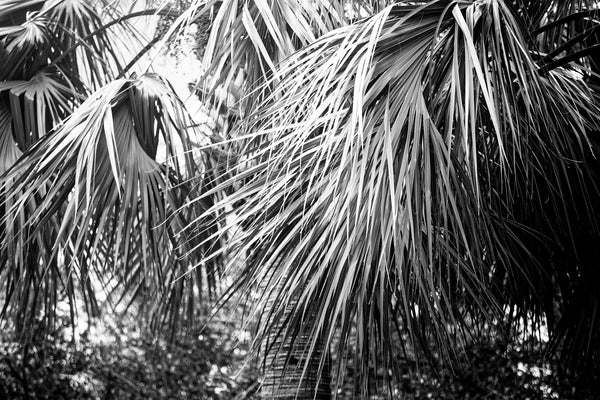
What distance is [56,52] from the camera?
14.1 ft

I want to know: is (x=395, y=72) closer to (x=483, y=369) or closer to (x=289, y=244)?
(x=289, y=244)

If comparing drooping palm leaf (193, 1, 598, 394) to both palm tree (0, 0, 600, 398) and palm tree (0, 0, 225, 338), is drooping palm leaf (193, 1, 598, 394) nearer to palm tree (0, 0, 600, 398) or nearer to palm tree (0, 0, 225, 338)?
palm tree (0, 0, 600, 398)

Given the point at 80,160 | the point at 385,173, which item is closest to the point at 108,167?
the point at 80,160

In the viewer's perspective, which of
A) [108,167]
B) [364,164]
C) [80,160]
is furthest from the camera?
[108,167]

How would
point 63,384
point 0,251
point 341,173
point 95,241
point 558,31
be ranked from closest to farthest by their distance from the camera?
point 341,173 < point 95,241 < point 0,251 < point 558,31 < point 63,384

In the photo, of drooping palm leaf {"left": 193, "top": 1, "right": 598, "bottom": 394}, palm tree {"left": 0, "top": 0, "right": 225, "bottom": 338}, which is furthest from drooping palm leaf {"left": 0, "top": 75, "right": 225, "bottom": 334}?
drooping palm leaf {"left": 193, "top": 1, "right": 598, "bottom": 394}

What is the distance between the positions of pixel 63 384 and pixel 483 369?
326 centimetres

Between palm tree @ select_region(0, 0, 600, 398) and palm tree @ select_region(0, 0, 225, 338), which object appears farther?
palm tree @ select_region(0, 0, 225, 338)

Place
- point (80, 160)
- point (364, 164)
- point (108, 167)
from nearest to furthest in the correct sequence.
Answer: point (364, 164)
point (80, 160)
point (108, 167)

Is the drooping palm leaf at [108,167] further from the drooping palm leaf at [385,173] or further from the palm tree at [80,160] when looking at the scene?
the drooping palm leaf at [385,173]

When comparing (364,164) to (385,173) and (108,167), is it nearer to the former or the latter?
(385,173)

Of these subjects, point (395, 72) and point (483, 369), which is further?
point (483, 369)

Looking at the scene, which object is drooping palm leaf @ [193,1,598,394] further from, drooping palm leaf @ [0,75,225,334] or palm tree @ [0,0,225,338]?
drooping palm leaf @ [0,75,225,334]

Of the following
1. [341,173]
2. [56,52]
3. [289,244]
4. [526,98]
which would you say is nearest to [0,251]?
[56,52]
